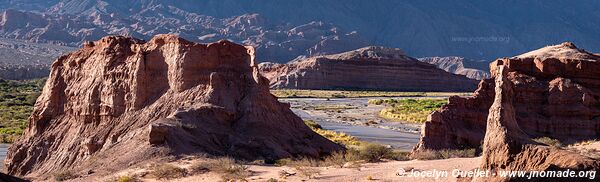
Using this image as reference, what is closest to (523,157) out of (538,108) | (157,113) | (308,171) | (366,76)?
(308,171)

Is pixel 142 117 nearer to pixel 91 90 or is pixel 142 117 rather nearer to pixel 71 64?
pixel 91 90

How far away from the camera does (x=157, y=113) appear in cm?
2706

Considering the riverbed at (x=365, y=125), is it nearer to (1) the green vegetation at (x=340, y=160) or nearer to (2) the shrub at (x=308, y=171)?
(1) the green vegetation at (x=340, y=160)

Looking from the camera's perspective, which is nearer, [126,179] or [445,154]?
[126,179]

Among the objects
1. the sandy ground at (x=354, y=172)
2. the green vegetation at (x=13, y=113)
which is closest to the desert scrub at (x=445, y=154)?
the sandy ground at (x=354, y=172)

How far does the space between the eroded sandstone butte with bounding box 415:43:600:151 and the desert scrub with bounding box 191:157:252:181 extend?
9.39 meters

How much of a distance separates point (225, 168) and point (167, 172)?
175 centimetres

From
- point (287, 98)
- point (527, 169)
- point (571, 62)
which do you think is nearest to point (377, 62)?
point (287, 98)

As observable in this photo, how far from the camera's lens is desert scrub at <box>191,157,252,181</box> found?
20797mm

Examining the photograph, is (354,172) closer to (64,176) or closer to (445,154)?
(445,154)

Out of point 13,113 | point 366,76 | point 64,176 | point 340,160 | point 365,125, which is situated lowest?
point 365,125

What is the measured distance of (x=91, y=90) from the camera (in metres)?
29.6

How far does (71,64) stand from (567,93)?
21.0 m

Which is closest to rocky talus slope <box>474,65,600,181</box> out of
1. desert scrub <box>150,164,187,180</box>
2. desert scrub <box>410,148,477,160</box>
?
desert scrub <box>410,148,477,160</box>
